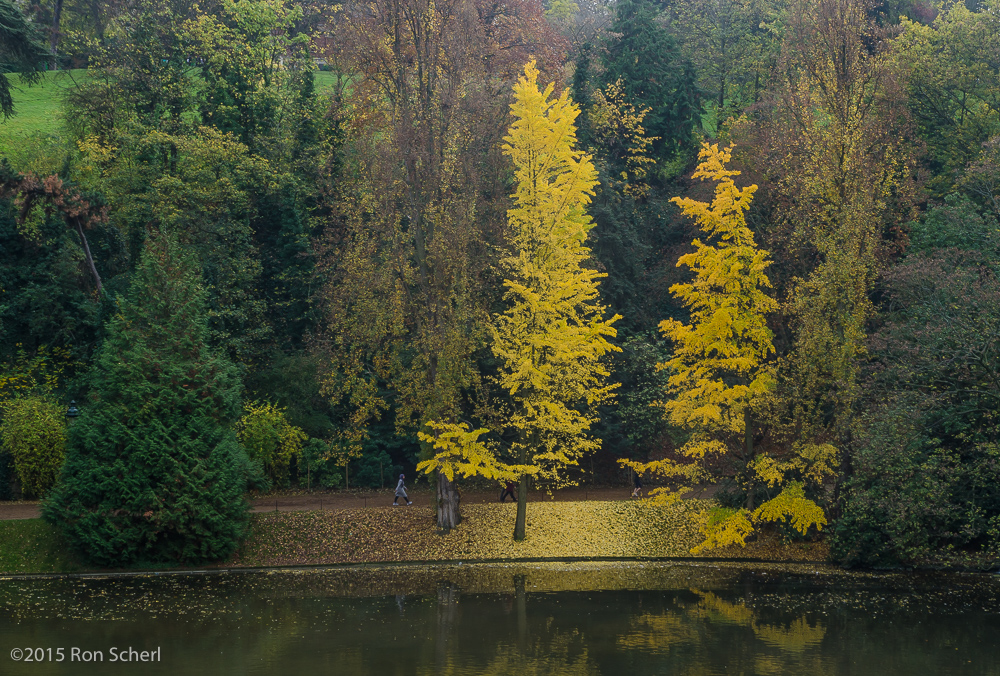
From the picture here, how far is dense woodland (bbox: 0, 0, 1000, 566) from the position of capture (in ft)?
100.0

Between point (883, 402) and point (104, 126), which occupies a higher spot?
point (104, 126)

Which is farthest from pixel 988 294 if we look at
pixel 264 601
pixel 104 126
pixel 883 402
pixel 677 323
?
pixel 104 126

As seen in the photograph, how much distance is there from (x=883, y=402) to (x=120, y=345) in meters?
25.3

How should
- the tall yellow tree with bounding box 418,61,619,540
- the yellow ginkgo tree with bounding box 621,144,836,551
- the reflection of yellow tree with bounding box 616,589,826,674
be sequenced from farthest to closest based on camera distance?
1. the tall yellow tree with bounding box 418,61,619,540
2. the yellow ginkgo tree with bounding box 621,144,836,551
3. the reflection of yellow tree with bounding box 616,589,826,674

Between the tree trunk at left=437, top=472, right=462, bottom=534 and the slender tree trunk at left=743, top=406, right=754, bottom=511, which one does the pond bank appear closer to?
the tree trunk at left=437, top=472, right=462, bottom=534

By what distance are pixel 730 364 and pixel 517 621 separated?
12395 millimetres

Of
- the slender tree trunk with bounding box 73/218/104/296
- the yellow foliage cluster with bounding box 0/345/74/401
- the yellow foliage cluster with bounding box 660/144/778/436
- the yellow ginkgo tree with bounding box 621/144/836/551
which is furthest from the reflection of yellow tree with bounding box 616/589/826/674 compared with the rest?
the slender tree trunk with bounding box 73/218/104/296

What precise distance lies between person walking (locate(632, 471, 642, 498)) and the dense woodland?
107cm

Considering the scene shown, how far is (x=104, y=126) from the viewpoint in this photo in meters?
47.6

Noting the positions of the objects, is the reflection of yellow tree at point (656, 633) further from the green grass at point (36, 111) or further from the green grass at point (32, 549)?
the green grass at point (36, 111)

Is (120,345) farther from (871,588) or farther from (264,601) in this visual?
(871,588)

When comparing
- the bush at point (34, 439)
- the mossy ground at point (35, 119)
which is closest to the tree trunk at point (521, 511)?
the bush at point (34, 439)

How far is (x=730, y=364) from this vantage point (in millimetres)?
31875

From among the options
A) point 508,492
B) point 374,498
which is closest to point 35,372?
point 374,498
